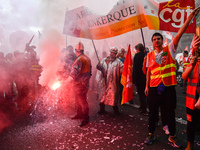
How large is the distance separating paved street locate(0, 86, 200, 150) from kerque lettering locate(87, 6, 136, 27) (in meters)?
2.94

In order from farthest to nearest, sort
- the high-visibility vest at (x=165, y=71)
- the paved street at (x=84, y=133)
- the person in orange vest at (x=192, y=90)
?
the paved street at (x=84, y=133)
the high-visibility vest at (x=165, y=71)
the person in orange vest at (x=192, y=90)

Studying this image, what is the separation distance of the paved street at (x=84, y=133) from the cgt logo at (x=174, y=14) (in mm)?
2517

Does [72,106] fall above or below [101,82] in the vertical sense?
below

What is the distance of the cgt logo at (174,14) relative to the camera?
321 cm

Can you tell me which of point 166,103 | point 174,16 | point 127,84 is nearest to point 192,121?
point 166,103

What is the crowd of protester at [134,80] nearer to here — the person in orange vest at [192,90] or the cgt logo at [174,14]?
the person in orange vest at [192,90]

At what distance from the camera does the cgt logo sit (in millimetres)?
3207

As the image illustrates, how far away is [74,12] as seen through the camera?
4871 mm

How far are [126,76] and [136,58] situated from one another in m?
1.43

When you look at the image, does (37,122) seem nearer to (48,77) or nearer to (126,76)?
(126,76)

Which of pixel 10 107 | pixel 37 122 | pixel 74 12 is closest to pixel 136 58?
pixel 74 12

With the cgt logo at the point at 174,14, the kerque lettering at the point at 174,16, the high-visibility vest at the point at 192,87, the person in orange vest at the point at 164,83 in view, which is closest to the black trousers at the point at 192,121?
the high-visibility vest at the point at 192,87

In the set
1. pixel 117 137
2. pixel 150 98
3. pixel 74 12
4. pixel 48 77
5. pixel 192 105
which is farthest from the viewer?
pixel 48 77

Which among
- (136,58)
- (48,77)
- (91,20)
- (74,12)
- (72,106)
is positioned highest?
(74,12)
